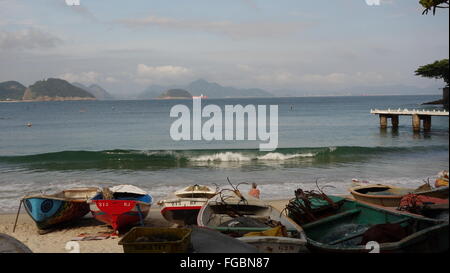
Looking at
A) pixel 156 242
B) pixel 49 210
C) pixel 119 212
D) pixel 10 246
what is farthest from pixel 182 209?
pixel 10 246

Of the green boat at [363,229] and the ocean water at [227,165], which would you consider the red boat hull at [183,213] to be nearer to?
the green boat at [363,229]

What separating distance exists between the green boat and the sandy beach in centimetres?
361

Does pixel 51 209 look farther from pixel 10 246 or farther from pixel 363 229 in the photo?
pixel 363 229

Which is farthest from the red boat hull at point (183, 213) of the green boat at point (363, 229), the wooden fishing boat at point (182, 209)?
the green boat at point (363, 229)

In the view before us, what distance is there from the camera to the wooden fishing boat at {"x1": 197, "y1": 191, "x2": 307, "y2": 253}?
568 cm

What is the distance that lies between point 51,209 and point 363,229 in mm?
7171

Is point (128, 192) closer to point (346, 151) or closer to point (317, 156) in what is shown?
point (317, 156)

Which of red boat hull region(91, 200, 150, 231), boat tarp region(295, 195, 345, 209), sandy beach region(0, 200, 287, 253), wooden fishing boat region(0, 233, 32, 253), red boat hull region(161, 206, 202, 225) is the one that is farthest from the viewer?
red boat hull region(161, 206, 202, 225)

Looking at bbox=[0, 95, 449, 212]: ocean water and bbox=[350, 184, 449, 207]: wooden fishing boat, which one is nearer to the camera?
bbox=[350, 184, 449, 207]: wooden fishing boat

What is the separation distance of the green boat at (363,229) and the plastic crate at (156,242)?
2219mm

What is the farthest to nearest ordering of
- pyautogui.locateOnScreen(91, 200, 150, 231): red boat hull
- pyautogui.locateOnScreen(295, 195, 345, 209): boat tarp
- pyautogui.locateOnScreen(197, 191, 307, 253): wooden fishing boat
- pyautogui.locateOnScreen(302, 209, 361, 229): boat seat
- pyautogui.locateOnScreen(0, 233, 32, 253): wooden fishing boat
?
pyautogui.locateOnScreen(91, 200, 150, 231): red boat hull, pyautogui.locateOnScreen(295, 195, 345, 209): boat tarp, pyautogui.locateOnScreen(302, 209, 361, 229): boat seat, pyautogui.locateOnScreen(197, 191, 307, 253): wooden fishing boat, pyautogui.locateOnScreen(0, 233, 32, 253): wooden fishing boat

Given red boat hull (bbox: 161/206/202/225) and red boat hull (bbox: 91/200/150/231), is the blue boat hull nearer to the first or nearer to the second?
red boat hull (bbox: 91/200/150/231)

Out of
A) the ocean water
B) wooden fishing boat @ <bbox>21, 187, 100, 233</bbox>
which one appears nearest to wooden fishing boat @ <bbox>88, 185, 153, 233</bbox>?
wooden fishing boat @ <bbox>21, 187, 100, 233</bbox>

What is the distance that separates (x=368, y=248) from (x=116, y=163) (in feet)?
67.2
